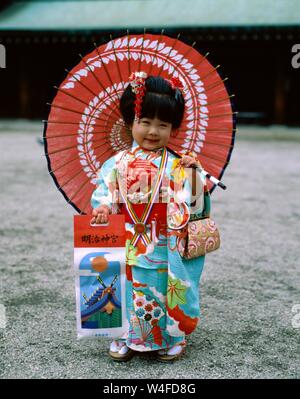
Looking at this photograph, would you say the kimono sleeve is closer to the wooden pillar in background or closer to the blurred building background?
the blurred building background

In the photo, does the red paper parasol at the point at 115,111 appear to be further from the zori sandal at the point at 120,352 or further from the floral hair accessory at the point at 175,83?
the zori sandal at the point at 120,352

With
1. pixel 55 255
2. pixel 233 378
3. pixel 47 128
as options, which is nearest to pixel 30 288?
pixel 55 255

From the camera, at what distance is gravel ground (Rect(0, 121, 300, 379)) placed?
6.88ft

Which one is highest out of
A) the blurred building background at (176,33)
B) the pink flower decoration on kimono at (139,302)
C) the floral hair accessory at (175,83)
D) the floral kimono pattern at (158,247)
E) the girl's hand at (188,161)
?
the blurred building background at (176,33)

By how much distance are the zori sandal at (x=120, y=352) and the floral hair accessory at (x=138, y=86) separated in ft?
3.35

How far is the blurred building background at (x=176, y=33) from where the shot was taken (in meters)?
11.5

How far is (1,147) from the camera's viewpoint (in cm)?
943

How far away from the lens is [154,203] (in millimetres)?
2018

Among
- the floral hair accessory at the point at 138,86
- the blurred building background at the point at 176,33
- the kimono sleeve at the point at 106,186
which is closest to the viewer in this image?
the floral hair accessory at the point at 138,86

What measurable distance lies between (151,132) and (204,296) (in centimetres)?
126

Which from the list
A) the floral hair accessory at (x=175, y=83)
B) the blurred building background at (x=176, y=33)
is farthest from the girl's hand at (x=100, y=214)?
the blurred building background at (x=176, y=33)

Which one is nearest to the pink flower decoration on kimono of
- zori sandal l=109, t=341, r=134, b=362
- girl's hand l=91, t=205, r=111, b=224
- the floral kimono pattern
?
the floral kimono pattern
